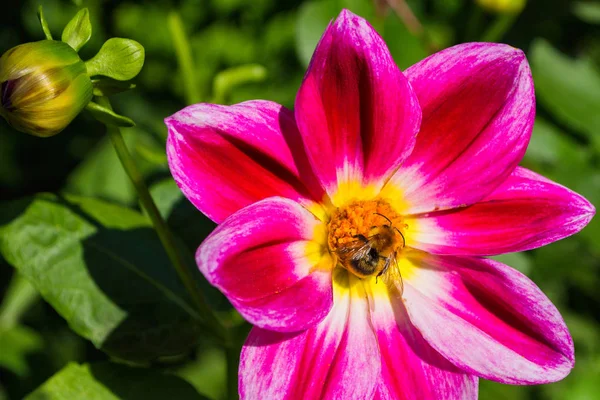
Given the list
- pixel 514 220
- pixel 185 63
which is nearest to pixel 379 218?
pixel 514 220

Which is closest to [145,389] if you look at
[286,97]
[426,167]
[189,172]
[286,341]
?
[286,341]

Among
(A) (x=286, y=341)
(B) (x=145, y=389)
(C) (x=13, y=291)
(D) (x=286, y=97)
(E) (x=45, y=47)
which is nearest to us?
(E) (x=45, y=47)

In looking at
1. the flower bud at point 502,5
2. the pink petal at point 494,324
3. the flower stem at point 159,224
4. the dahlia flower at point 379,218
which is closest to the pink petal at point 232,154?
the dahlia flower at point 379,218

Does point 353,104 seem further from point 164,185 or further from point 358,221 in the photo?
point 164,185

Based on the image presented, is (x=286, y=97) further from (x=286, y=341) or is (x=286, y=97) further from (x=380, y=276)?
(x=286, y=341)

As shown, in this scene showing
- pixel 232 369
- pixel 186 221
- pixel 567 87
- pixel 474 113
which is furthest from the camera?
pixel 567 87
